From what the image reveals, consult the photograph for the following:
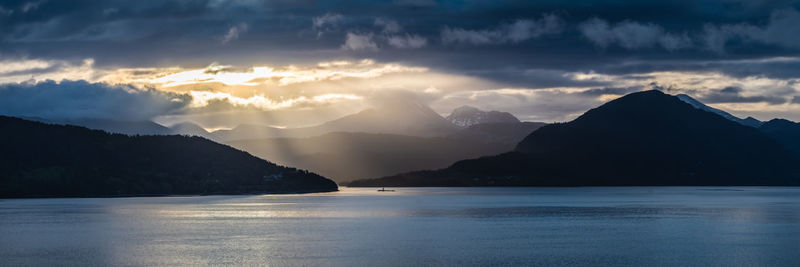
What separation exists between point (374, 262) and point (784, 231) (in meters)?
78.1

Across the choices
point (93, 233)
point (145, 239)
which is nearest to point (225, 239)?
point (145, 239)

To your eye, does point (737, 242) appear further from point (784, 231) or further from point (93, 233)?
point (93, 233)

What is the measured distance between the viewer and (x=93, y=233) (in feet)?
458

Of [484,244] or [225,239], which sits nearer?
[484,244]

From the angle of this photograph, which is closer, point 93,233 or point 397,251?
point 397,251

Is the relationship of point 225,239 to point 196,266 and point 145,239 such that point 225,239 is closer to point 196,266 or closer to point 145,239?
point 145,239

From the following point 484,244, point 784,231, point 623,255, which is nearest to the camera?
point 623,255

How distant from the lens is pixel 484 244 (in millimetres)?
117062

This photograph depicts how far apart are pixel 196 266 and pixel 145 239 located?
39.5 meters

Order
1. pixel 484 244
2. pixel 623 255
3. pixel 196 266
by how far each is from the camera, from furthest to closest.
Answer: pixel 484 244
pixel 623 255
pixel 196 266

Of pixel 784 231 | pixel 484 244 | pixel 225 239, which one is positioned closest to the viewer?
pixel 484 244

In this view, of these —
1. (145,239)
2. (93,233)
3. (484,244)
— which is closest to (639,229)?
(484,244)

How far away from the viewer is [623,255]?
336ft

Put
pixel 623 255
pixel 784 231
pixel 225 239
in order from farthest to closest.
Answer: pixel 784 231 < pixel 225 239 < pixel 623 255
